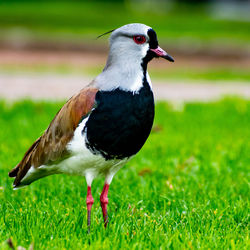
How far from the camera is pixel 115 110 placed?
3.30 meters

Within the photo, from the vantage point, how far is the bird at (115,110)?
330 centimetres

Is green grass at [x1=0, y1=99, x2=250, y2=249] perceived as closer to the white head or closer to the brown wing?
the brown wing

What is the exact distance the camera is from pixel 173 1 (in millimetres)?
39000

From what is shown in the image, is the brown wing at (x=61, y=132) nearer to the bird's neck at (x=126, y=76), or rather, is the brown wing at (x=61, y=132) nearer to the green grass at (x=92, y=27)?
the bird's neck at (x=126, y=76)

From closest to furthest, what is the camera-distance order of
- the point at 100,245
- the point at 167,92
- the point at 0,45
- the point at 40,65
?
the point at 100,245, the point at 167,92, the point at 40,65, the point at 0,45

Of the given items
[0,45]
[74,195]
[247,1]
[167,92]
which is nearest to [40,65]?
[0,45]

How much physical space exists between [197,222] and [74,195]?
3.78 ft

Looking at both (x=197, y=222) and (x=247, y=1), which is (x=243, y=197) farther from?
(x=247, y=1)

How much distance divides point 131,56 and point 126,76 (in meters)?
0.13

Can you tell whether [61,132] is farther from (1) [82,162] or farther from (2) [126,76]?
(2) [126,76]

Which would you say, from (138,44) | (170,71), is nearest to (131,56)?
(138,44)

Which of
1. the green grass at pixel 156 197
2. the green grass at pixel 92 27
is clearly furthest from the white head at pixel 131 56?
the green grass at pixel 92 27

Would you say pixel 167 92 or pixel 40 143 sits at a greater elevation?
pixel 40 143

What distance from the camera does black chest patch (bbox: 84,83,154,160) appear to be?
3297 millimetres
